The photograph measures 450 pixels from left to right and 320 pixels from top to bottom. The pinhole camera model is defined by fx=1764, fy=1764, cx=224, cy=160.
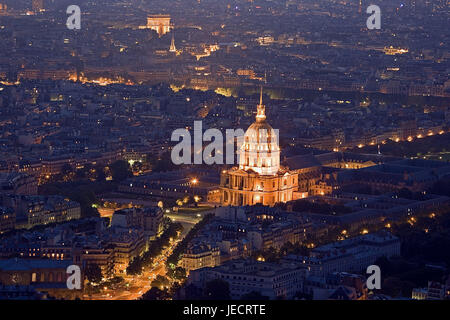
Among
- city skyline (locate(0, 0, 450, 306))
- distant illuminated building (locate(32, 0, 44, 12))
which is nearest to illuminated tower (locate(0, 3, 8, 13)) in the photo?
distant illuminated building (locate(32, 0, 44, 12))

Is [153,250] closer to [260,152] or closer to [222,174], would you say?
[222,174]

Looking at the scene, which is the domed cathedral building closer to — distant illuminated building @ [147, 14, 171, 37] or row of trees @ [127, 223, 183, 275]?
row of trees @ [127, 223, 183, 275]

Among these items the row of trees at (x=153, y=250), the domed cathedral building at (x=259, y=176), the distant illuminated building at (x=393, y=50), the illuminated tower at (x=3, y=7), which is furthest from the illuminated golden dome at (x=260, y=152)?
the illuminated tower at (x=3, y=7)

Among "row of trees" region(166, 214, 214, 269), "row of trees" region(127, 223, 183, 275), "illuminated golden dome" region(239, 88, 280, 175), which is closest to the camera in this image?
"row of trees" region(127, 223, 183, 275)

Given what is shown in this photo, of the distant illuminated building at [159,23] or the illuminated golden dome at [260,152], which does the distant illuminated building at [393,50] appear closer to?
the distant illuminated building at [159,23]

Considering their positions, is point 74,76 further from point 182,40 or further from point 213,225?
point 213,225

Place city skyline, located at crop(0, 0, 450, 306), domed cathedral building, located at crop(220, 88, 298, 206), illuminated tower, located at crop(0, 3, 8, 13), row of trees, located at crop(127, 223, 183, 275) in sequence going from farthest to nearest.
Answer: illuminated tower, located at crop(0, 3, 8, 13)
domed cathedral building, located at crop(220, 88, 298, 206)
row of trees, located at crop(127, 223, 183, 275)
city skyline, located at crop(0, 0, 450, 306)
